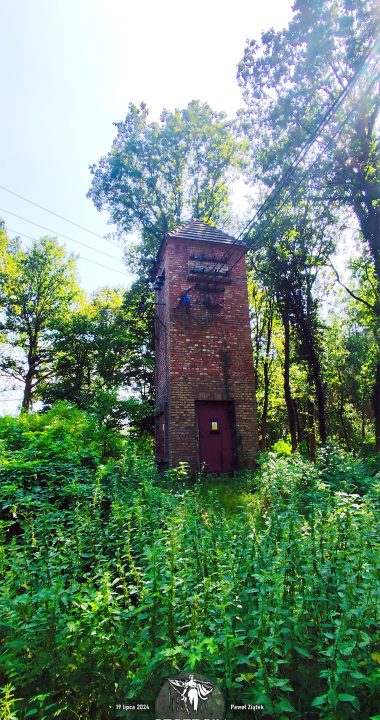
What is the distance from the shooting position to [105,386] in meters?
22.2

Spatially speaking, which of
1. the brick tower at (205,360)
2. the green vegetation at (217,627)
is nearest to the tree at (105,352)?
the brick tower at (205,360)

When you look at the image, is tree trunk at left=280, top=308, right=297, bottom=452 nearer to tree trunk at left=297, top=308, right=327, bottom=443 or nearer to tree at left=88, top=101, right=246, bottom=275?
tree trunk at left=297, top=308, right=327, bottom=443

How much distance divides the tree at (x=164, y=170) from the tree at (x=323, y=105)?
6.15 meters

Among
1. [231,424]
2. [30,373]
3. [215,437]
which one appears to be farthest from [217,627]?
[30,373]

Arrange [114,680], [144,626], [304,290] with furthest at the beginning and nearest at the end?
1. [304,290]
2. [144,626]
3. [114,680]

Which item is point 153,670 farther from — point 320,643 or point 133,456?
point 133,456

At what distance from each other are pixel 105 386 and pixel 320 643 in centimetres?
2076

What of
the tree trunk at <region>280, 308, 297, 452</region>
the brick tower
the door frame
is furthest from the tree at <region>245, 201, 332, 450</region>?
the door frame

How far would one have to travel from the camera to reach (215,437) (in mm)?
11969

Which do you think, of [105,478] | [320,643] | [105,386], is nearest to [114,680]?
[320,643]

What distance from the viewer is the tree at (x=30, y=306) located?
2556 cm

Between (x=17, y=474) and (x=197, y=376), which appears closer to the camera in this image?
(x=17, y=474)

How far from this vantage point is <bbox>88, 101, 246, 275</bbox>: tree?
19938 millimetres

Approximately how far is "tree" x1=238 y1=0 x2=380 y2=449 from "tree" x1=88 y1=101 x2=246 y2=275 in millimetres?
6146
